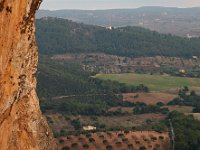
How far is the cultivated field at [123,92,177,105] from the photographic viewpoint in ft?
429

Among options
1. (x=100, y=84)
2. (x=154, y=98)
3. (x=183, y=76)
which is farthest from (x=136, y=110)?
(x=183, y=76)

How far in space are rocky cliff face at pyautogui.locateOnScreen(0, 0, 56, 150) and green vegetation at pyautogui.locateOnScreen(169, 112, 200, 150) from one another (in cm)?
5310

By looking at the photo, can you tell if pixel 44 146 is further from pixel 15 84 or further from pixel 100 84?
pixel 100 84

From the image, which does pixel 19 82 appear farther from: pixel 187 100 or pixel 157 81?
pixel 157 81

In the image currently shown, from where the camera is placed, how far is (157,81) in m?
162

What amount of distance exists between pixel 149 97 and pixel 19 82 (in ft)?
390

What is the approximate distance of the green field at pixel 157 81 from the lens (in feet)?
511

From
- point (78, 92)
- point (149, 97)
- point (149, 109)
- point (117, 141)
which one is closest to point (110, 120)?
point (149, 109)

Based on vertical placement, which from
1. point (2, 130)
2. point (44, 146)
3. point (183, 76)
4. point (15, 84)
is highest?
point (15, 84)

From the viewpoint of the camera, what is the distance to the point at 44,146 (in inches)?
757

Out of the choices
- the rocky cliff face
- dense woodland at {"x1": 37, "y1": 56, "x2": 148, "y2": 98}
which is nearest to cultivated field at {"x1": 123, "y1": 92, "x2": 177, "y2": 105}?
dense woodland at {"x1": 37, "y1": 56, "x2": 148, "y2": 98}

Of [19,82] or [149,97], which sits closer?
[19,82]

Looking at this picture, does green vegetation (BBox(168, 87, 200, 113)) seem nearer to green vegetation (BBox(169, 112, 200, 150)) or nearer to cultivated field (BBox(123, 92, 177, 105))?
cultivated field (BBox(123, 92, 177, 105))

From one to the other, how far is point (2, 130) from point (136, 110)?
333 ft
